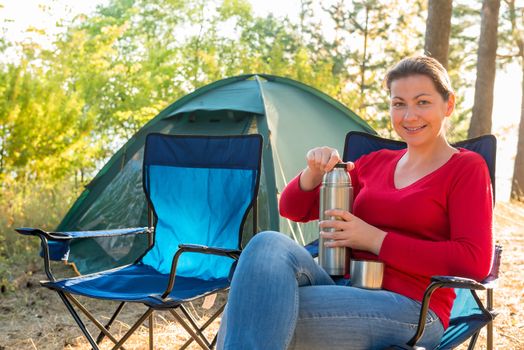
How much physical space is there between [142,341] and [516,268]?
3.00 m

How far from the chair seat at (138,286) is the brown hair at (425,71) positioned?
890 millimetres

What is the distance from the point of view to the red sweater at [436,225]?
1.62 meters

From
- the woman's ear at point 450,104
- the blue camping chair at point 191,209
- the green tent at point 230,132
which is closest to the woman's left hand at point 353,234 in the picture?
the woman's ear at point 450,104

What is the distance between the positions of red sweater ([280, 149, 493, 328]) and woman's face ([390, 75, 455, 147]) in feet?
0.32

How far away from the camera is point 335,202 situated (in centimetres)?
173

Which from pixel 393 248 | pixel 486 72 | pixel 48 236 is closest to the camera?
pixel 393 248

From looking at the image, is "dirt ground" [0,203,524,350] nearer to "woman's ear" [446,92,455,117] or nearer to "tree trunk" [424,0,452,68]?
"woman's ear" [446,92,455,117]

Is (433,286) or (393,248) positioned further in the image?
(393,248)

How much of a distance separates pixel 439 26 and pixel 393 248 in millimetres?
4095

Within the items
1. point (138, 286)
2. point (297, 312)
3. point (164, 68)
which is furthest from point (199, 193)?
point (164, 68)

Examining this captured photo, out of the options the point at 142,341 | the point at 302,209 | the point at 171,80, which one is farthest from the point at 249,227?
the point at 171,80

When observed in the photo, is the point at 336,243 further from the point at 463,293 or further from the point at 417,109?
the point at 463,293

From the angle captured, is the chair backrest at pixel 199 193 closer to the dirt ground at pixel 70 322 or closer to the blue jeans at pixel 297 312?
the dirt ground at pixel 70 322

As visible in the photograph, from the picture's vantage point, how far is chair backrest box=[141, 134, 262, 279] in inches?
101
